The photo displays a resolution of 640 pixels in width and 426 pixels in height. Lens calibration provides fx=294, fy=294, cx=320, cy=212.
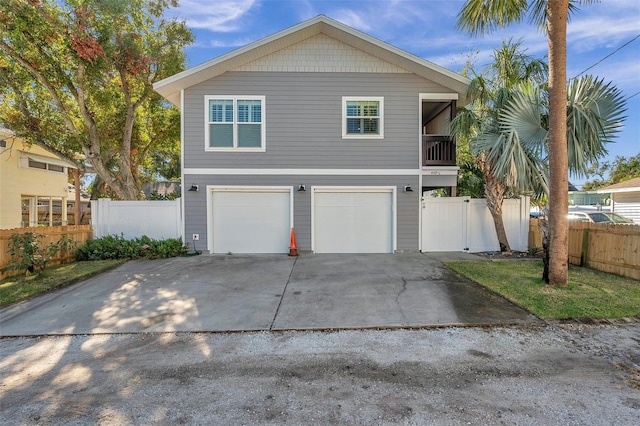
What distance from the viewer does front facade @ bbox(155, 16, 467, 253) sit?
8945 mm

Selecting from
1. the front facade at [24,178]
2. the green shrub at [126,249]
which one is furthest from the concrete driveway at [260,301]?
the front facade at [24,178]

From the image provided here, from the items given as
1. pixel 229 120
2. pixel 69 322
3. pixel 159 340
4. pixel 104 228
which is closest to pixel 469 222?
pixel 229 120

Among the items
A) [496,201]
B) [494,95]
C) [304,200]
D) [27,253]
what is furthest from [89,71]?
[496,201]

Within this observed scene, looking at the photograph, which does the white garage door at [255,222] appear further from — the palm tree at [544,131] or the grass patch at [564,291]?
the palm tree at [544,131]

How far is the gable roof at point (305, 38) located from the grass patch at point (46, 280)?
5277mm

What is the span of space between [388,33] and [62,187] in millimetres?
17797

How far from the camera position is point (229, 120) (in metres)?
8.97

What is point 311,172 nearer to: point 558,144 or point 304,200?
point 304,200

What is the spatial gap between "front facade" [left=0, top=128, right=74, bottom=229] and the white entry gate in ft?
43.7

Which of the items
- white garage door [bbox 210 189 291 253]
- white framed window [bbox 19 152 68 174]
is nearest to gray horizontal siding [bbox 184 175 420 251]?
white garage door [bbox 210 189 291 253]

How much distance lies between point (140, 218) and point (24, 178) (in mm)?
9073

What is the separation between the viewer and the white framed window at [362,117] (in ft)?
29.6

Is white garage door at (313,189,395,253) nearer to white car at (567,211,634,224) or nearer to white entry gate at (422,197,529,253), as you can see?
white entry gate at (422,197,529,253)

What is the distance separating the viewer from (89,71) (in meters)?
8.78
